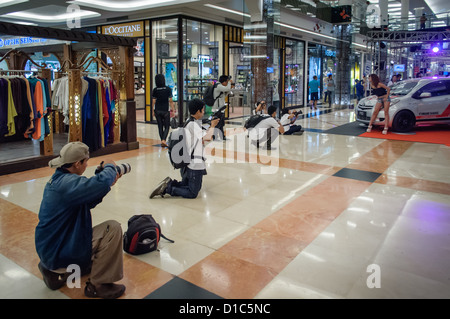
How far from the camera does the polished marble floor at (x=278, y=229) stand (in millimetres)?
2625

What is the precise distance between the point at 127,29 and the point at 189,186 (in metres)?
9.87

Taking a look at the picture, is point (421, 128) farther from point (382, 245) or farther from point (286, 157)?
point (382, 245)

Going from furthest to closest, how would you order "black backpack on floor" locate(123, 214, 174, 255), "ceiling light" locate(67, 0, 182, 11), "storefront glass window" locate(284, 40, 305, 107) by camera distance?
"storefront glass window" locate(284, 40, 305, 107), "ceiling light" locate(67, 0, 182, 11), "black backpack on floor" locate(123, 214, 174, 255)

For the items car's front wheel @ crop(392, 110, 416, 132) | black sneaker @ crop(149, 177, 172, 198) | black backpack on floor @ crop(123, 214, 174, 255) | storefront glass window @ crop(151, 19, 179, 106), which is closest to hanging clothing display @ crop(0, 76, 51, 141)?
black sneaker @ crop(149, 177, 172, 198)

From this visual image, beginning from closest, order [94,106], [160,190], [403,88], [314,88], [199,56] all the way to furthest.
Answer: [160,190], [94,106], [403,88], [199,56], [314,88]

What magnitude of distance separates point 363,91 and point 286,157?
12.8 m

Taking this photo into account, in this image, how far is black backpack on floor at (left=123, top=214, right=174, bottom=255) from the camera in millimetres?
3068

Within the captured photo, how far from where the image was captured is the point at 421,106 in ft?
32.3

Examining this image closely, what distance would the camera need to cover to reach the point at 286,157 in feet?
22.8

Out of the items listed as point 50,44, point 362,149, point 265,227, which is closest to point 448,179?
point 362,149

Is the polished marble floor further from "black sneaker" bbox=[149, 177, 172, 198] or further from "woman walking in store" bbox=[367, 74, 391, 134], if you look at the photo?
"woman walking in store" bbox=[367, 74, 391, 134]

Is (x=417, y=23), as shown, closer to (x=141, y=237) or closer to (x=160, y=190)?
(x=160, y=190)

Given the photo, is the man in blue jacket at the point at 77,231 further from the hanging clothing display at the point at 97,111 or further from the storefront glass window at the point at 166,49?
the storefront glass window at the point at 166,49
